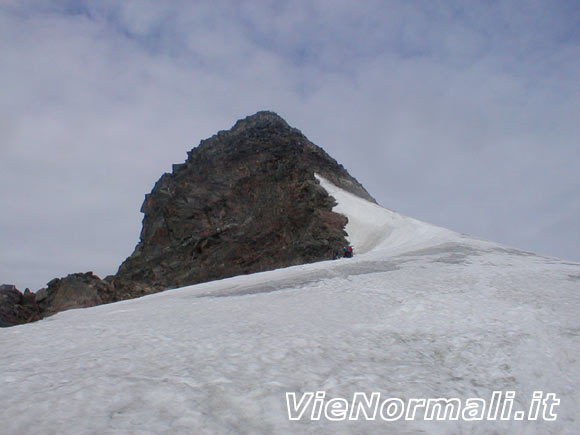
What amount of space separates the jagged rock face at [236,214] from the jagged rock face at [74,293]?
2.50 m

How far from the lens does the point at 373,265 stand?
992cm

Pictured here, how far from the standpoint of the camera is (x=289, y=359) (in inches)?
137

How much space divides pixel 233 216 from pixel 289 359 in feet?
88.9

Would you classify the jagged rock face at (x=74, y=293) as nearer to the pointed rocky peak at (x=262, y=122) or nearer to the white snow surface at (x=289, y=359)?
the white snow surface at (x=289, y=359)

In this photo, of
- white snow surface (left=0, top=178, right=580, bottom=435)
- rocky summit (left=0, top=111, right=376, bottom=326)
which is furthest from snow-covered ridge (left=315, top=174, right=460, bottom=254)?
white snow surface (left=0, top=178, right=580, bottom=435)

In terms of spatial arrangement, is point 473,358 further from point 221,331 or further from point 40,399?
point 40,399

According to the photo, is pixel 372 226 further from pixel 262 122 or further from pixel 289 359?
pixel 289 359

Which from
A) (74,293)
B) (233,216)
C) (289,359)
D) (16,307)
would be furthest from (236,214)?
(289,359)

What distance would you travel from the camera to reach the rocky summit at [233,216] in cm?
2436

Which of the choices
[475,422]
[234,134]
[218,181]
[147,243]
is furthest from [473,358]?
[234,134]

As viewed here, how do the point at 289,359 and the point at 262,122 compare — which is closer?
the point at 289,359

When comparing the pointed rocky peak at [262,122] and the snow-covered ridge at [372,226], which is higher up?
the pointed rocky peak at [262,122]

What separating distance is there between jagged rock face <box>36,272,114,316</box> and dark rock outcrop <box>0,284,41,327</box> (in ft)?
1.61

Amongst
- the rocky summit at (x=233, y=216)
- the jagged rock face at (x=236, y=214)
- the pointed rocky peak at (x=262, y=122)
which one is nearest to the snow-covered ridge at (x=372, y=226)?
the rocky summit at (x=233, y=216)
